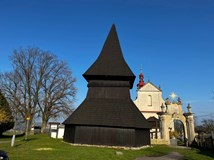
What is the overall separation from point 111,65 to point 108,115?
670 cm

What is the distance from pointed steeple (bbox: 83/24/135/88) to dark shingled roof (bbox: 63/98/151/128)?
113 inches

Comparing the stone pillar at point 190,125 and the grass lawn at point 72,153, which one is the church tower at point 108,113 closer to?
the grass lawn at point 72,153

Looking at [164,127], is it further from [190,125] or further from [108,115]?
[108,115]

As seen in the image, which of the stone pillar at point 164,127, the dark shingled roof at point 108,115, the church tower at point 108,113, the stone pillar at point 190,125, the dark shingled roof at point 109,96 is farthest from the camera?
the stone pillar at point 164,127

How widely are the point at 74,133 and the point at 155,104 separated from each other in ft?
97.6

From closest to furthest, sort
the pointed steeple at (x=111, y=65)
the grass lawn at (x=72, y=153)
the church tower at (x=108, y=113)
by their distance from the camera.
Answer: the grass lawn at (x=72, y=153) → the church tower at (x=108, y=113) → the pointed steeple at (x=111, y=65)

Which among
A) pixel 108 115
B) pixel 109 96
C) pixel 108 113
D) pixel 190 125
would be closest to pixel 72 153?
pixel 108 115

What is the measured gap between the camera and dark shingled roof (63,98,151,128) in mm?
20000

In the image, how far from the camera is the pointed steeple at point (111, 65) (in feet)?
77.0

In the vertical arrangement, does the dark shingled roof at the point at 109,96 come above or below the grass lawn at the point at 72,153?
above

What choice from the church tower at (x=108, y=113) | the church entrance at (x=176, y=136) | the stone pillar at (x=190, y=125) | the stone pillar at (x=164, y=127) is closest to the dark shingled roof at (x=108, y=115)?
the church tower at (x=108, y=113)

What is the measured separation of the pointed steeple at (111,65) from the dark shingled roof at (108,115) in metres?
2.86

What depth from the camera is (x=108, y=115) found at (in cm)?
2069

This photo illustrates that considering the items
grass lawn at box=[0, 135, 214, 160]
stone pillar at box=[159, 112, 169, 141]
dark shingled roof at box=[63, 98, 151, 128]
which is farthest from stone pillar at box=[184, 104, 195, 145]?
grass lawn at box=[0, 135, 214, 160]
